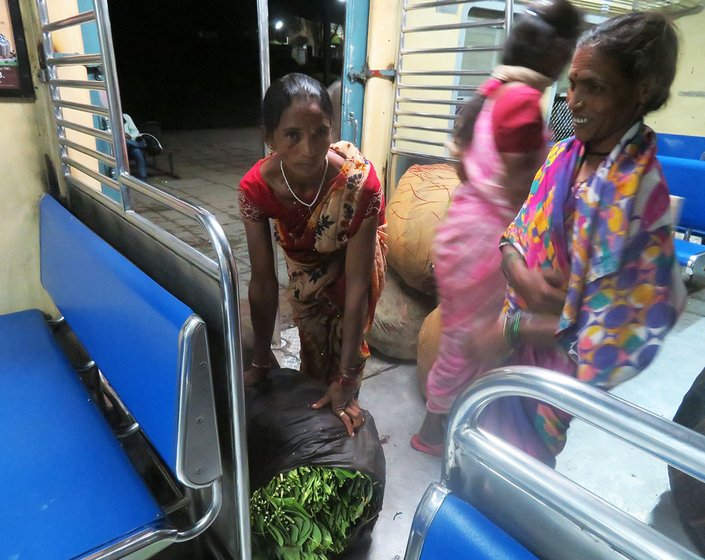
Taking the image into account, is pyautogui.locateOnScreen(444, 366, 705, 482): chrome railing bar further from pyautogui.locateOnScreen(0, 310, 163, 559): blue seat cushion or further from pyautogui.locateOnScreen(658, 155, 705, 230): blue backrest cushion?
pyautogui.locateOnScreen(658, 155, 705, 230): blue backrest cushion

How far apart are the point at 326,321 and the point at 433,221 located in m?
1.06

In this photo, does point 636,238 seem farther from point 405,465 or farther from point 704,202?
point 704,202

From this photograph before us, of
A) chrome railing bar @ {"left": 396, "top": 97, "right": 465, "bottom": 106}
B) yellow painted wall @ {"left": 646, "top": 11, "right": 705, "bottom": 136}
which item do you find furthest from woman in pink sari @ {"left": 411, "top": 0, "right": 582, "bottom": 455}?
yellow painted wall @ {"left": 646, "top": 11, "right": 705, "bottom": 136}

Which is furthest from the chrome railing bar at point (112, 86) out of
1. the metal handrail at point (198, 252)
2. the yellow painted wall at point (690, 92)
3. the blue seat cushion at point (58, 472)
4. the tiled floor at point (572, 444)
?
the yellow painted wall at point (690, 92)

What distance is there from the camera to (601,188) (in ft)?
3.29

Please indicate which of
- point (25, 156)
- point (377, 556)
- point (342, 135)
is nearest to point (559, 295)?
point (377, 556)

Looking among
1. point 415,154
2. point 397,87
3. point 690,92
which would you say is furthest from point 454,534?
point 690,92

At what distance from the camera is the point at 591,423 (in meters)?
0.62

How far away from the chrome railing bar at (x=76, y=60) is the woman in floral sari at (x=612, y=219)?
141 centimetres

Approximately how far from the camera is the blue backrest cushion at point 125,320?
110 cm

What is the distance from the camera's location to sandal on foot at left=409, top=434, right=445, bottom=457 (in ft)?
6.94

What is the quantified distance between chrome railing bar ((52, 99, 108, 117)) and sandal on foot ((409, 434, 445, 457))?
1.79m

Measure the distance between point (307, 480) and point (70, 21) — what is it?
1.71 m

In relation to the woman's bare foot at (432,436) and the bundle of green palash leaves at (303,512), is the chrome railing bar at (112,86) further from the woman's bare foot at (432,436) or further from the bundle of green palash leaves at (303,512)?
the woman's bare foot at (432,436)
